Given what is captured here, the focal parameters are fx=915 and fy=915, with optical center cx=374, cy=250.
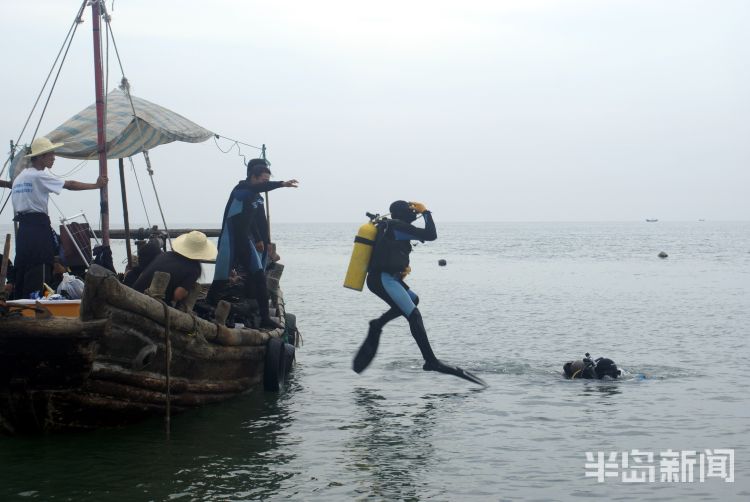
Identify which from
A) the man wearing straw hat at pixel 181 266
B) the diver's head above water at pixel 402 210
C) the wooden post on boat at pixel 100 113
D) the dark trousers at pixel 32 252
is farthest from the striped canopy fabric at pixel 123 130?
the man wearing straw hat at pixel 181 266

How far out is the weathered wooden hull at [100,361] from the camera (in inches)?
319

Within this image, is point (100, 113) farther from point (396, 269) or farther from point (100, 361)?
point (100, 361)

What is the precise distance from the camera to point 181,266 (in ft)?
31.5

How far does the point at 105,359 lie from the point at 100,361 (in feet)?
0.18

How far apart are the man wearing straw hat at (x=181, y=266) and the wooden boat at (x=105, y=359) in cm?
27

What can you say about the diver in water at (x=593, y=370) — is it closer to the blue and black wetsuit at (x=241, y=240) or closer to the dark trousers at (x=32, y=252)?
the blue and black wetsuit at (x=241, y=240)

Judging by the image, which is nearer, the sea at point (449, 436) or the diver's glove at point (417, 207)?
the sea at point (449, 436)

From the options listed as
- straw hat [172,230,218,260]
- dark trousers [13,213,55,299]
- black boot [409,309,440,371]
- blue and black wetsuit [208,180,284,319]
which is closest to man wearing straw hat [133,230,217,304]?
straw hat [172,230,218,260]

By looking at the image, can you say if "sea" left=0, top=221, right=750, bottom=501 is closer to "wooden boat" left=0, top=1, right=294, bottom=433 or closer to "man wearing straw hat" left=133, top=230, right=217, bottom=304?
"wooden boat" left=0, top=1, right=294, bottom=433

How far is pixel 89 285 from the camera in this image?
8.06 meters

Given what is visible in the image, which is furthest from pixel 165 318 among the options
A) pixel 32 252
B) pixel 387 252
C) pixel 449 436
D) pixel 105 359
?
pixel 387 252

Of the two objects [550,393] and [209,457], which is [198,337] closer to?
[209,457]

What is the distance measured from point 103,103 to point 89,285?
462 cm

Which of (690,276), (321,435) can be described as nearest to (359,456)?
(321,435)
